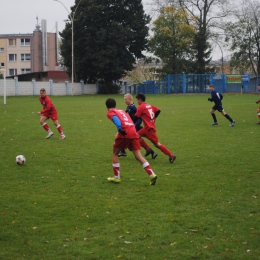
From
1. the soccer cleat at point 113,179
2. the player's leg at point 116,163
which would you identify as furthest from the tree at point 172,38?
the soccer cleat at point 113,179

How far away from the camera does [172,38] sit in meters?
62.7

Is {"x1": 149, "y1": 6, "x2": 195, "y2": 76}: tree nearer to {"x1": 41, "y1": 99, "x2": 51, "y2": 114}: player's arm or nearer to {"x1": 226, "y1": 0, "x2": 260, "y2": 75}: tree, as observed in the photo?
{"x1": 226, "y1": 0, "x2": 260, "y2": 75}: tree

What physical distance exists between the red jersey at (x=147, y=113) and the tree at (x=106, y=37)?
47.2 metres

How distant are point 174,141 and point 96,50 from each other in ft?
149

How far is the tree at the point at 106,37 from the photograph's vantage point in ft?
193

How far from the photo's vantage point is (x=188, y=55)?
6581 centimetres

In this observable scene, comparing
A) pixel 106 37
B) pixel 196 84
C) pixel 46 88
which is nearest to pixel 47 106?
pixel 46 88

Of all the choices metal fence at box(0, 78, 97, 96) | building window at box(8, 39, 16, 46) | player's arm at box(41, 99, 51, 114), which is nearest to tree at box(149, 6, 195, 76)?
metal fence at box(0, 78, 97, 96)

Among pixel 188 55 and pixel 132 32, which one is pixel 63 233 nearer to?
pixel 132 32

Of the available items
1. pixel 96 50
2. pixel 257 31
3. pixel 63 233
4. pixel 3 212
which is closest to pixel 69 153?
pixel 3 212

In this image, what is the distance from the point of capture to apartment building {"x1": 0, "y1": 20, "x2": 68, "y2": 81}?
90875 millimetres

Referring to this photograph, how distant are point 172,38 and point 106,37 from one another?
9.07m

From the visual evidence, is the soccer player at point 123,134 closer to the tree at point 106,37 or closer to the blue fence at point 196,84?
the tree at point 106,37

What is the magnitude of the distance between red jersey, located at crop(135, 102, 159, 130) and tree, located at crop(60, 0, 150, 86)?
47.2 metres
